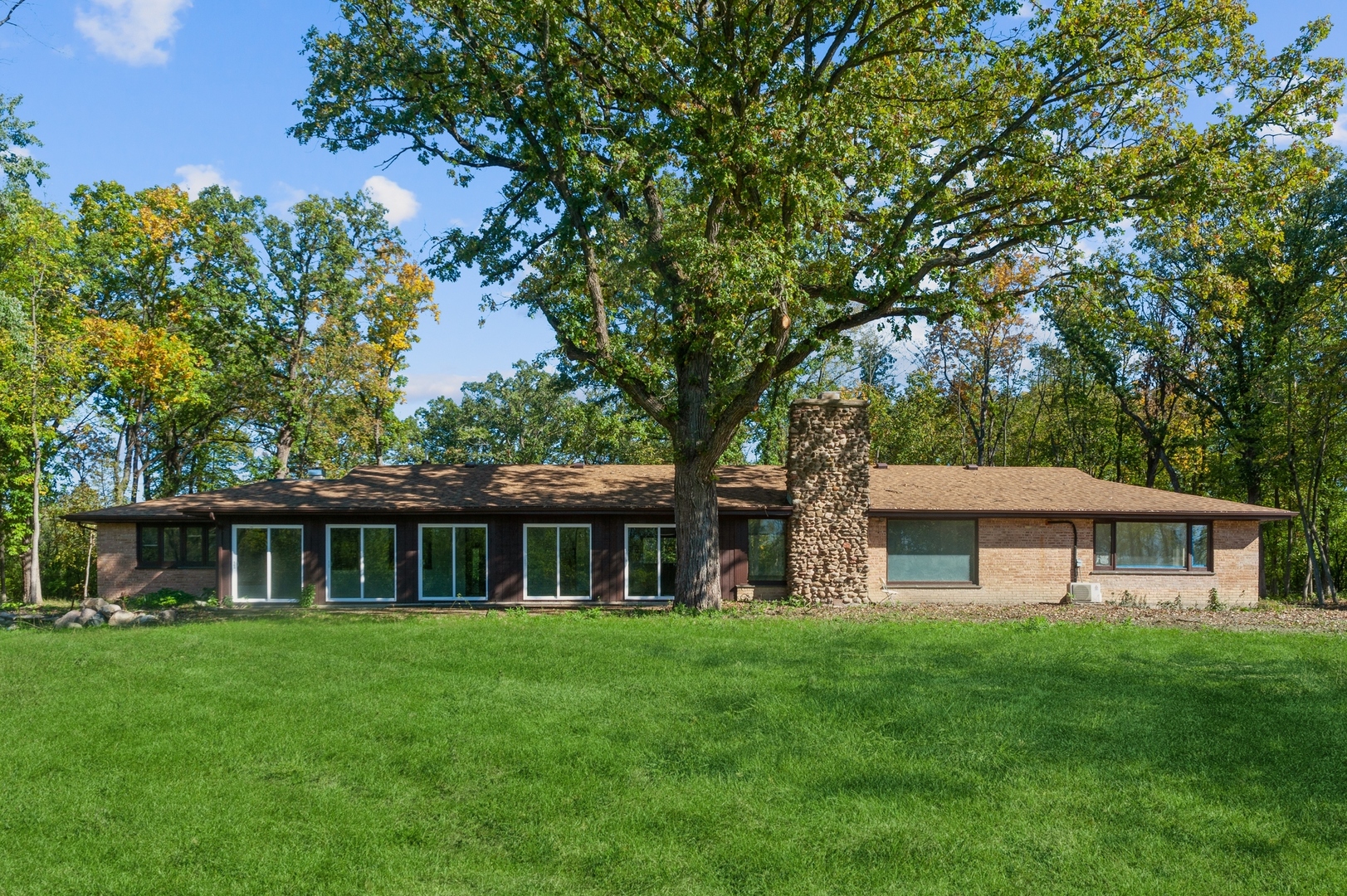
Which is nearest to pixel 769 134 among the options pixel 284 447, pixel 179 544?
pixel 179 544

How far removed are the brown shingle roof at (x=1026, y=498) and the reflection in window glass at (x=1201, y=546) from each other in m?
0.59

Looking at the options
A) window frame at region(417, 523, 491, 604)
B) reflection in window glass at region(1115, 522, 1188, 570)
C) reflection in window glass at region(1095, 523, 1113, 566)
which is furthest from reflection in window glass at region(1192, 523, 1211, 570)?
window frame at region(417, 523, 491, 604)

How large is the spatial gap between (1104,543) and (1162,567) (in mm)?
1511

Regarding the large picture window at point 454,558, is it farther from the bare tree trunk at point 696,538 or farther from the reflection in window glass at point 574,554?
the bare tree trunk at point 696,538

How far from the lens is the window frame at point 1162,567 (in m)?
20.9

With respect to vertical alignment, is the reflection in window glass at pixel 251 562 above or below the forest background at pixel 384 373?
below

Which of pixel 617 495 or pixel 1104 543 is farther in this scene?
pixel 1104 543

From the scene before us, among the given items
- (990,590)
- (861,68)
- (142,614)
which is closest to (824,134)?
(861,68)

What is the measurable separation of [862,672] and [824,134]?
8.53m

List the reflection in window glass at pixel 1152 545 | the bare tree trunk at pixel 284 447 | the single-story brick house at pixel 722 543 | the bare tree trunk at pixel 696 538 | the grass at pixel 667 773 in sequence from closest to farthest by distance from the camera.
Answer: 1. the grass at pixel 667 773
2. the bare tree trunk at pixel 696 538
3. the single-story brick house at pixel 722 543
4. the reflection in window glass at pixel 1152 545
5. the bare tree trunk at pixel 284 447

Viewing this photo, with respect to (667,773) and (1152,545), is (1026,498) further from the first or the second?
(667,773)

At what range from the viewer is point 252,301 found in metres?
28.8

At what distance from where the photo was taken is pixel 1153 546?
2122cm

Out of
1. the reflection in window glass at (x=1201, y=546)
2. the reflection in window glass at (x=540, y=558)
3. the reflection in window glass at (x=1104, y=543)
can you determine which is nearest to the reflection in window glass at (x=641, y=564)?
the reflection in window glass at (x=540, y=558)
